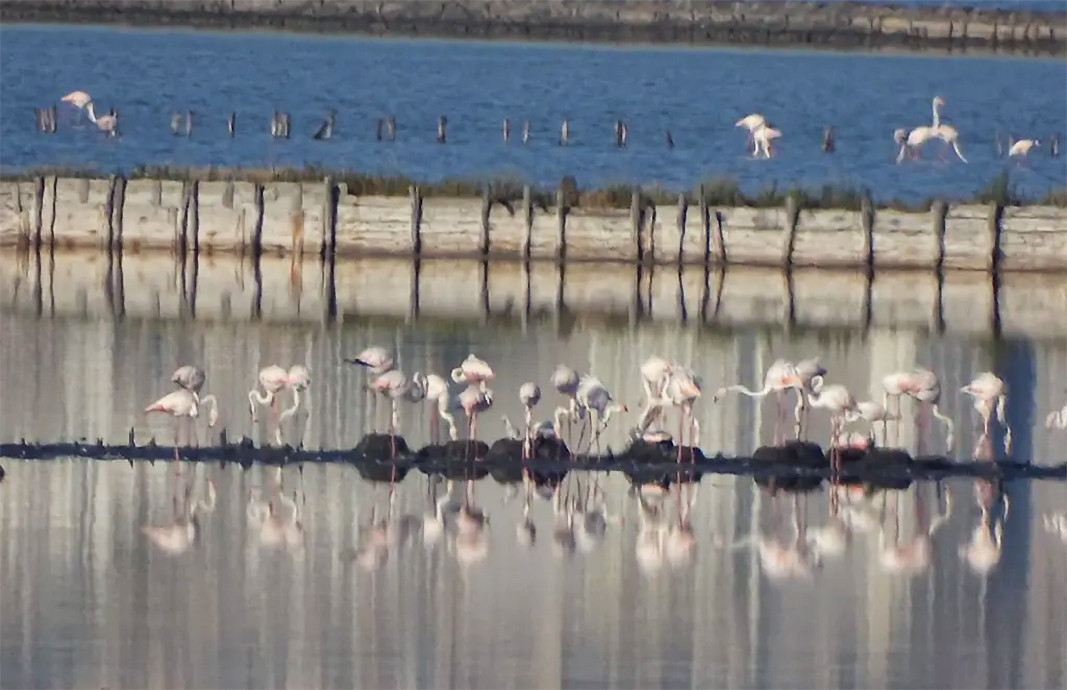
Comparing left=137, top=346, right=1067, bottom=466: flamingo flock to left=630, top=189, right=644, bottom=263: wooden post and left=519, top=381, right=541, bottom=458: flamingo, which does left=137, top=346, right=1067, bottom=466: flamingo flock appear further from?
left=630, top=189, right=644, bottom=263: wooden post

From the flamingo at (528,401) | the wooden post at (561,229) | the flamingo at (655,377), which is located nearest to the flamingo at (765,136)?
the wooden post at (561,229)

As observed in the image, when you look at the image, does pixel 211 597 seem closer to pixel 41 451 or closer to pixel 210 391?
pixel 41 451

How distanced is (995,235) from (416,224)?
20.1 ft

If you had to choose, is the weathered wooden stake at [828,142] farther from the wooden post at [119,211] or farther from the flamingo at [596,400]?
the flamingo at [596,400]

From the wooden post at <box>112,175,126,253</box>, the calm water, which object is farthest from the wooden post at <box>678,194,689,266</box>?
the calm water

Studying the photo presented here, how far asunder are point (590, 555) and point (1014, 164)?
1426 inches

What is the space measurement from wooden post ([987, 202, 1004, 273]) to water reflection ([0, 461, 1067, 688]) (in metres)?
11.8

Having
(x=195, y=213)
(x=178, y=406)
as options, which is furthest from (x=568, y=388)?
(x=195, y=213)

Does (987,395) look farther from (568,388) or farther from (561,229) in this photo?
(561,229)

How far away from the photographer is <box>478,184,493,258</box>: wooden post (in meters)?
30.0

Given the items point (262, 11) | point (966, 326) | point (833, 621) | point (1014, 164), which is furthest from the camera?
point (262, 11)

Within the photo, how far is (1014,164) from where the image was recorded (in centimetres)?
5088

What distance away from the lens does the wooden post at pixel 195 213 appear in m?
30.2

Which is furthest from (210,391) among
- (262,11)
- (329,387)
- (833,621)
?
(262,11)
